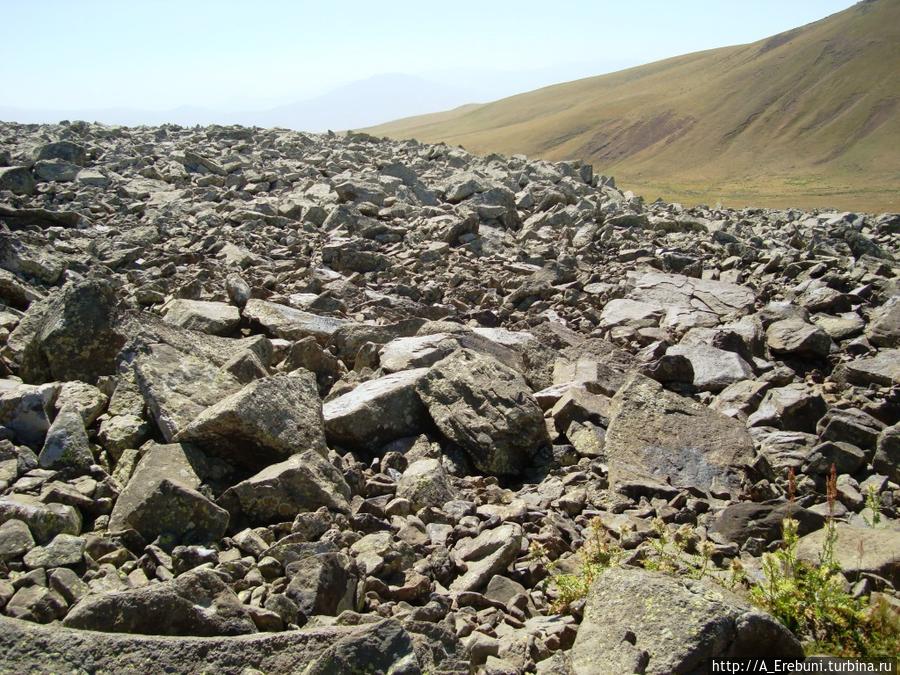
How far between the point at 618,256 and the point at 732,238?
3037 mm

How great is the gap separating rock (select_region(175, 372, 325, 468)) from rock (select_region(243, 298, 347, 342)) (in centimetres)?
289

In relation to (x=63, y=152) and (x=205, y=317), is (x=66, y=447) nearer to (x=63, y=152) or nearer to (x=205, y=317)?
(x=205, y=317)

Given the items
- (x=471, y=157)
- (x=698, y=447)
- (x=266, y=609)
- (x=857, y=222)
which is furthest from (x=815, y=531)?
(x=471, y=157)

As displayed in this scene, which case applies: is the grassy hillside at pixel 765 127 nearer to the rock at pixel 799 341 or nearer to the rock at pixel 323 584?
the rock at pixel 799 341

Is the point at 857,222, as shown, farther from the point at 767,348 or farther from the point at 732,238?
the point at 767,348

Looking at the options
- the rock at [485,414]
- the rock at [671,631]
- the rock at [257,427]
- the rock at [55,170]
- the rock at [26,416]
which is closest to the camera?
the rock at [671,631]

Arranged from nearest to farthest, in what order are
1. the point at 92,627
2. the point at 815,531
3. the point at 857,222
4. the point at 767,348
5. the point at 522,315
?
the point at 92,627 < the point at 815,531 < the point at 767,348 < the point at 522,315 < the point at 857,222

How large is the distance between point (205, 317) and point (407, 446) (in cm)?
330

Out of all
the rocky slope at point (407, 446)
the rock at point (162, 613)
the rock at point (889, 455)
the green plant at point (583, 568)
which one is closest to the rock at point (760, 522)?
the rocky slope at point (407, 446)

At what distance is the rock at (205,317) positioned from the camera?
26.4ft

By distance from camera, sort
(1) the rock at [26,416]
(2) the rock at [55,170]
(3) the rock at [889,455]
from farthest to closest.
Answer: (2) the rock at [55,170] → (3) the rock at [889,455] → (1) the rock at [26,416]

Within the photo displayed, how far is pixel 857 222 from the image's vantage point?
17234 mm

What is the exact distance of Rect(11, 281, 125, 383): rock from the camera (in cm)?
613

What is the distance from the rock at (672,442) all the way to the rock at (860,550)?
3.66 ft
